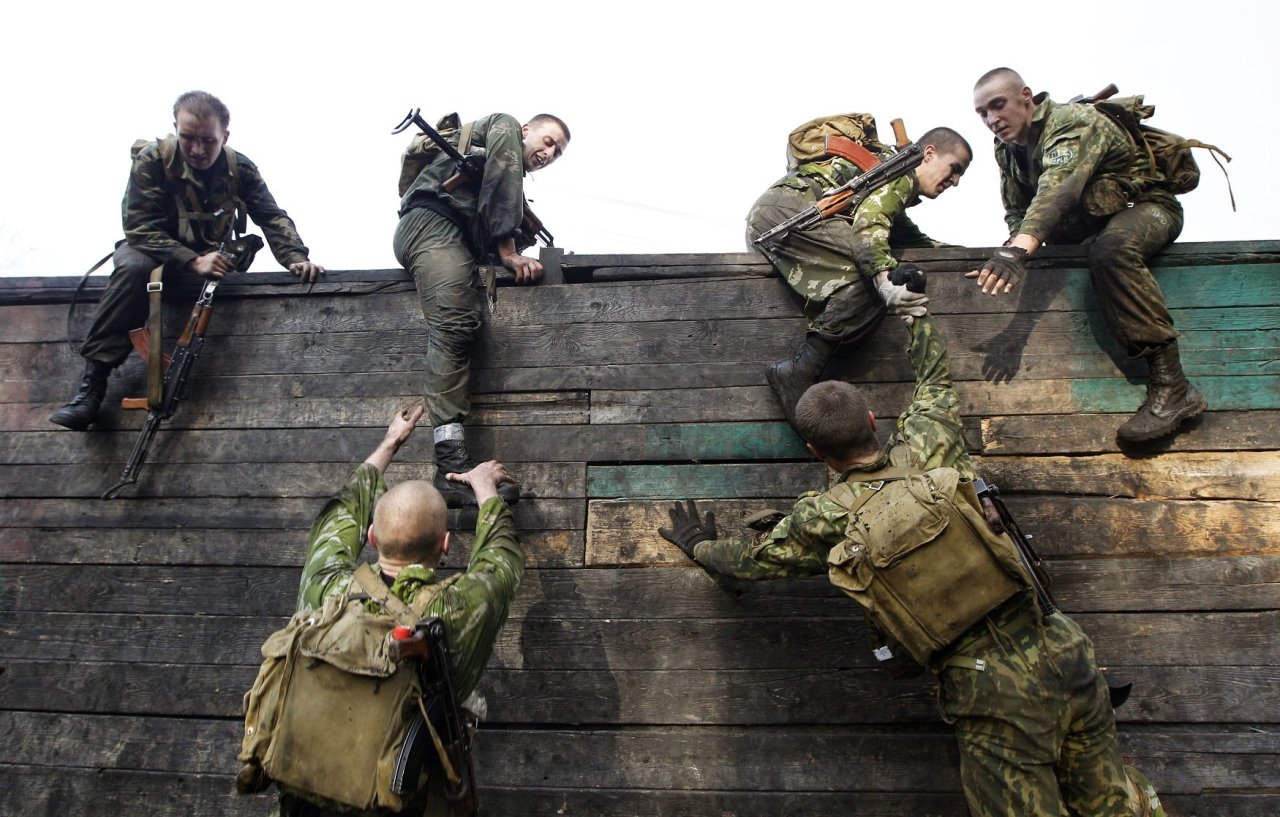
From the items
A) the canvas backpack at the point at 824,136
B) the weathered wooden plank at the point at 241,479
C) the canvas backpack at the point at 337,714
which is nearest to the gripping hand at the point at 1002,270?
the canvas backpack at the point at 824,136

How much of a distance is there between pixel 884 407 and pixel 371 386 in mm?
3023

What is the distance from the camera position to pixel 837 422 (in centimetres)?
353

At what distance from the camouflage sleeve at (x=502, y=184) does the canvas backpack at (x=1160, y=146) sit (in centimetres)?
344

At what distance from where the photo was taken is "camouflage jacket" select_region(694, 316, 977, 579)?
11.6 ft

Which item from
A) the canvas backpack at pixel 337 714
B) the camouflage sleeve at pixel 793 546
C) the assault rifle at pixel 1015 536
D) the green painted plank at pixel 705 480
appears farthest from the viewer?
the green painted plank at pixel 705 480

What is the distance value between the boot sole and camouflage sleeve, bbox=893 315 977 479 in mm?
1168

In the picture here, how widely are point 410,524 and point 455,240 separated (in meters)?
2.38

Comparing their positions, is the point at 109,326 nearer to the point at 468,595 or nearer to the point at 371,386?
the point at 371,386

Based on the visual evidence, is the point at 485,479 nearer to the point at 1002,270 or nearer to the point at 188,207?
the point at 1002,270

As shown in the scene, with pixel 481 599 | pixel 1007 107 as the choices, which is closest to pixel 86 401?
pixel 481 599

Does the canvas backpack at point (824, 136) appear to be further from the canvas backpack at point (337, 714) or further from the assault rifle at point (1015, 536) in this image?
the canvas backpack at point (337, 714)

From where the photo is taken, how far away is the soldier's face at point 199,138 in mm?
5125

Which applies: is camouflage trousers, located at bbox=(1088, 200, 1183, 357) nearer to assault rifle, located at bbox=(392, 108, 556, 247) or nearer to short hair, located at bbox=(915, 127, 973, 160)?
short hair, located at bbox=(915, 127, 973, 160)

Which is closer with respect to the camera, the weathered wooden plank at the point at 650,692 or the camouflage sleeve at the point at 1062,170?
the weathered wooden plank at the point at 650,692
